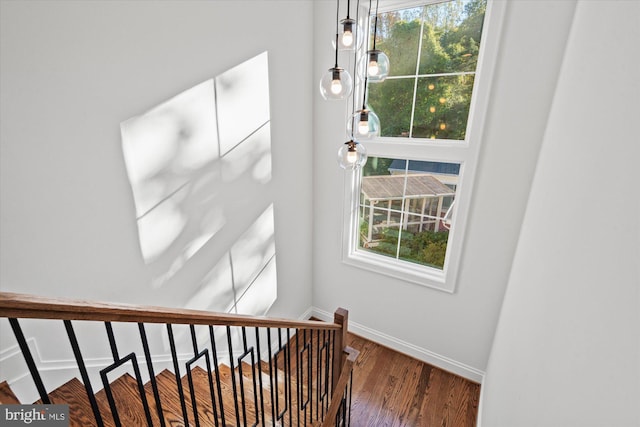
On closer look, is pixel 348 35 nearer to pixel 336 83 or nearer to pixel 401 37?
pixel 336 83

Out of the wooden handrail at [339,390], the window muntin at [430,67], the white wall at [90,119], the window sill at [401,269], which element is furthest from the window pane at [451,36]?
the wooden handrail at [339,390]

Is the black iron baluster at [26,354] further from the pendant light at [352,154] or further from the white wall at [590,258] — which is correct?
the pendant light at [352,154]

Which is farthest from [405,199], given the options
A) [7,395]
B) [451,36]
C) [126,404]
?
[7,395]

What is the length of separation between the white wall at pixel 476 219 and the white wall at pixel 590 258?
49cm

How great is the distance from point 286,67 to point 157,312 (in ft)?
7.29

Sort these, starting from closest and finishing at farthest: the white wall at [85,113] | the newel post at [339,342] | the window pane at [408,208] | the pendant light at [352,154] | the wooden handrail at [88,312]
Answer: the wooden handrail at [88,312]
the white wall at [85,113]
the pendant light at [352,154]
the newel post at [339,342]
the window pane at [408,208]

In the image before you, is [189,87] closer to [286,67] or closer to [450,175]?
[286,67]

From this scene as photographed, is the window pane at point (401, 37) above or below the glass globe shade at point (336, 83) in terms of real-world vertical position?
above

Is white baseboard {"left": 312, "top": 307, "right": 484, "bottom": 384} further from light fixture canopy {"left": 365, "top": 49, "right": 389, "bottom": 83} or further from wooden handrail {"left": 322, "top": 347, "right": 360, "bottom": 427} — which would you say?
light fixture canopy {"left": 365, "top": 49, "right": 389, "bottom": 83}

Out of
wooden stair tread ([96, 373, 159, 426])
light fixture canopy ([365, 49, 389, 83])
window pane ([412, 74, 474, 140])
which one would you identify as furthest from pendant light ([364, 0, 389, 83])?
wooden stair tread ([96, 373, 159, 426])

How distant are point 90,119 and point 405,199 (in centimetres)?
234

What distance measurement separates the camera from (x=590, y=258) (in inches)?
29.5

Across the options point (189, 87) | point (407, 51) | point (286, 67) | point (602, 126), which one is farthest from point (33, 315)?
point (407, 51)

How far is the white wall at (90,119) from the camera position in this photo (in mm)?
1209
